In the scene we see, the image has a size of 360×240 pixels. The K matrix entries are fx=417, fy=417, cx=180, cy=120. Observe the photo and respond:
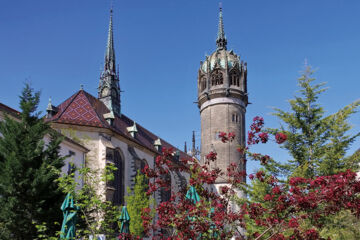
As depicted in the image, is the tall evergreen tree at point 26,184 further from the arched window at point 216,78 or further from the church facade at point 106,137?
the arched window at point 216,78

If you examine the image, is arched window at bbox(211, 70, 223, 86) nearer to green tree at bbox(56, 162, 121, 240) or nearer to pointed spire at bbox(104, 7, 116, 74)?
pointed spire at bbox(104, 7, 116, 74)

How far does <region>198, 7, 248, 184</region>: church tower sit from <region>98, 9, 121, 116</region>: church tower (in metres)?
10.9

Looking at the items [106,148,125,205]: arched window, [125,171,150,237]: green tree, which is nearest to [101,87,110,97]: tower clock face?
[106,148,125,205]: arched window

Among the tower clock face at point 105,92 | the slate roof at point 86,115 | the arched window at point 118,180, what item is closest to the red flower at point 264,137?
the slate roof at point 86,115

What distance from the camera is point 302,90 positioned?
51.9 ft

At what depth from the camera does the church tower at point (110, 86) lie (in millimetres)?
43125

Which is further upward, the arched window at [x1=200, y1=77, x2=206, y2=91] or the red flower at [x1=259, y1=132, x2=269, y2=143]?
the arched window at [x1=200, y1=77, x2=206, y2=91]

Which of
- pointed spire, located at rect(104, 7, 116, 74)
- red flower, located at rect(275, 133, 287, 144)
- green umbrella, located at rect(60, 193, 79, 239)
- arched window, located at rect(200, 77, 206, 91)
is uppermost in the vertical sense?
pointed spire, located at rect(104, 7, 116, 74)

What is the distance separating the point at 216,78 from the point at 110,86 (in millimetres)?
13083

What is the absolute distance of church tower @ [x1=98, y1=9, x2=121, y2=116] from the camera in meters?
43.1

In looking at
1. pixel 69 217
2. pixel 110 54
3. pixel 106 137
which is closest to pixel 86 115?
pixel 106 137

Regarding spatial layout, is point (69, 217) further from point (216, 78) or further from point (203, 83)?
point (203, 83)

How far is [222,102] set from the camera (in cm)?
4869

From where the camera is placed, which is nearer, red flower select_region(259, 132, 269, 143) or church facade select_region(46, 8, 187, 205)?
red flower select_region(259, 132, 269, 143)
